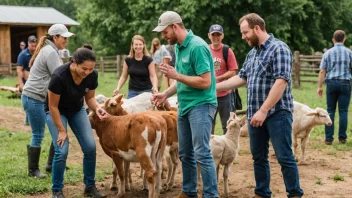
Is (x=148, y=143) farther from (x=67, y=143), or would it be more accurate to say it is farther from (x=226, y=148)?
(x=226, y=148)

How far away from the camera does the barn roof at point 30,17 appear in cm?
3039

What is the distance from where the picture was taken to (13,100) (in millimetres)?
17375

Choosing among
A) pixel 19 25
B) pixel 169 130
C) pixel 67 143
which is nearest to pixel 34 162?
pixel 67 143

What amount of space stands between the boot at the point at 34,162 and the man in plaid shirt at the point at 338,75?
228 inches

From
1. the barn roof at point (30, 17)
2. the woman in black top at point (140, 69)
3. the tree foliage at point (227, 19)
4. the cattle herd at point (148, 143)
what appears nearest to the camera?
the cattle herd at point (148, 143)

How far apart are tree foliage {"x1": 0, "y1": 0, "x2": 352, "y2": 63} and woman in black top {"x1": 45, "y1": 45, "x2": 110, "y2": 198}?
22.7m

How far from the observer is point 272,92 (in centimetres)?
527

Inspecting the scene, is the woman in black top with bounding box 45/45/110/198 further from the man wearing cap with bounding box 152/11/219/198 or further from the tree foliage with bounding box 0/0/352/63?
the tree foliage with bounding box 0/0/352/63

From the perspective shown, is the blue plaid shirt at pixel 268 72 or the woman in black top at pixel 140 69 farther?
the woman in black top at pixel 140 69

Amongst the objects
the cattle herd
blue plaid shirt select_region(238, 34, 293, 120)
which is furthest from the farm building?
blue plaid shirt select_region(238, 34, 293, 120)

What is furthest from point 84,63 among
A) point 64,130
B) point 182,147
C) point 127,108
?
point 127,108

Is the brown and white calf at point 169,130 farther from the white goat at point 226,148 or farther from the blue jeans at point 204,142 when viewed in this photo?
the blue jeans at point 204,142

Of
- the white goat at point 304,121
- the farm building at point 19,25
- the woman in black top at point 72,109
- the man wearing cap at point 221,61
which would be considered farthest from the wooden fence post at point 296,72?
the woman in black top at point 72,109

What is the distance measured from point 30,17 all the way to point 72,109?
27.5 m
